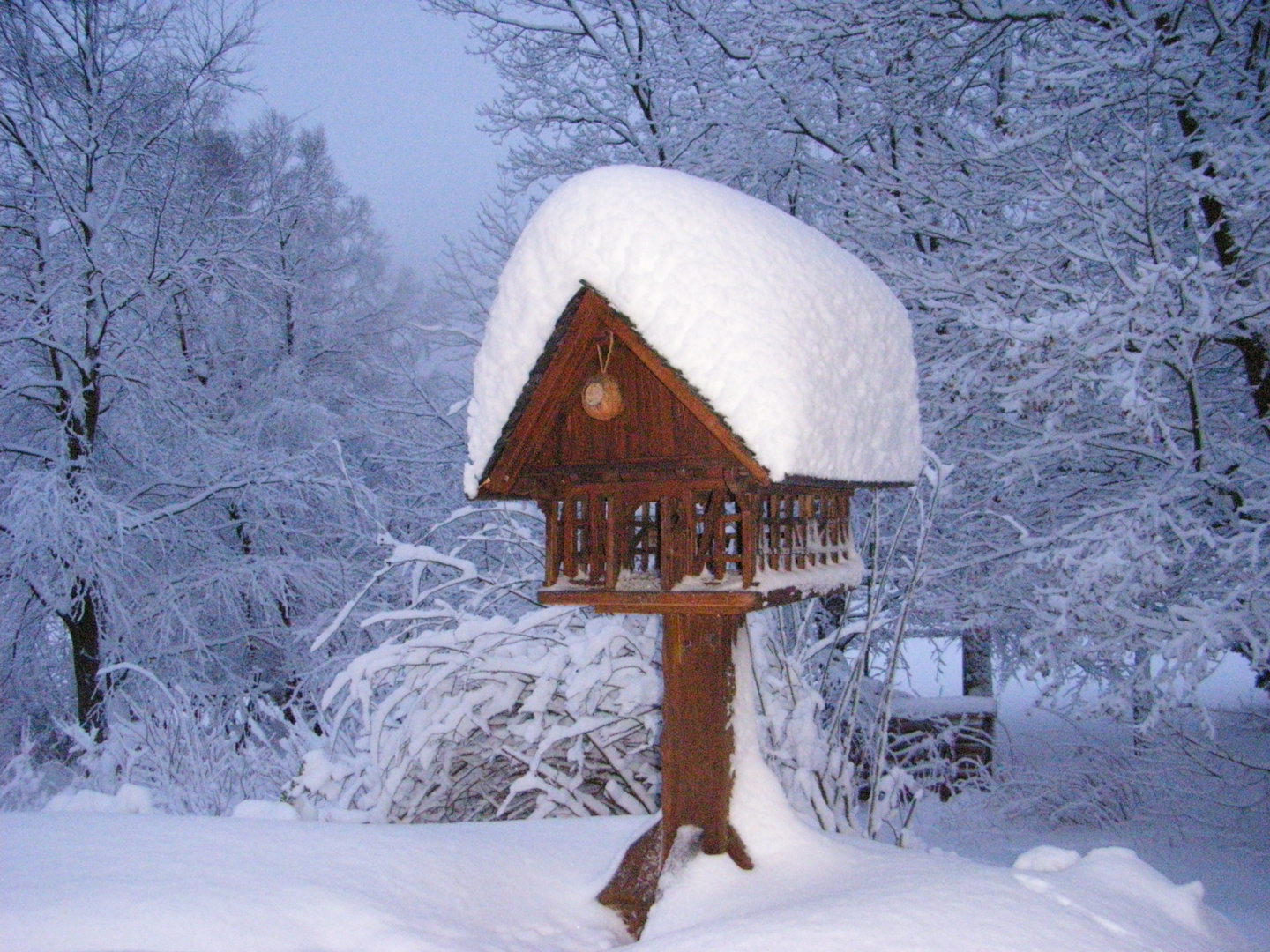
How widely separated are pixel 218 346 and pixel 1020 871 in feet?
34.7

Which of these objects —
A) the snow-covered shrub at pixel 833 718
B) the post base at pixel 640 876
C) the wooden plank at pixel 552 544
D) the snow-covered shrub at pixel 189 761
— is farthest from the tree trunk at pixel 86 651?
the post base at pixel 640 876

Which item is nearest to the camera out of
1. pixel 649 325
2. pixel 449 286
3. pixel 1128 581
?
pixel 649 325

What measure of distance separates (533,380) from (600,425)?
0.23 m

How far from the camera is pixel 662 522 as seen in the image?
2369 millimetres

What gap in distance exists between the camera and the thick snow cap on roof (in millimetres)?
2090

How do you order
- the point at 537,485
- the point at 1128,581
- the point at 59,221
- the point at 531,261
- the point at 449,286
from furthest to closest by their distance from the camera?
the point at 449,286 → the point at 59,221 → the point at 1128,581 → the point at 537,485 → the point at 531,261

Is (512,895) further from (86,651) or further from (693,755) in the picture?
(86,651)

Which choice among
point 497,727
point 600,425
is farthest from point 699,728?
point 497,727

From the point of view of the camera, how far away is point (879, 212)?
6.69 m

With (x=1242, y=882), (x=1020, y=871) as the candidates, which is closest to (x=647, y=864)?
(x=1020, y=871)

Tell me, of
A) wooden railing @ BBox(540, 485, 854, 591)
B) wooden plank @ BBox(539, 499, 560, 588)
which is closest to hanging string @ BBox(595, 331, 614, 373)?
wooden railing @ BBox(540, 485, 854, 591)

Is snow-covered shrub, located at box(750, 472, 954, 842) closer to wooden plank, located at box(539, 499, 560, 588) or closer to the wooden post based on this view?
the wooden post

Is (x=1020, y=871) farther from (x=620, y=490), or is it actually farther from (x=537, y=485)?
(x=537, y=485)

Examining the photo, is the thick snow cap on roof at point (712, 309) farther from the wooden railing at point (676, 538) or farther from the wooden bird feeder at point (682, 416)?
the wooden railing at point (676, 538)
